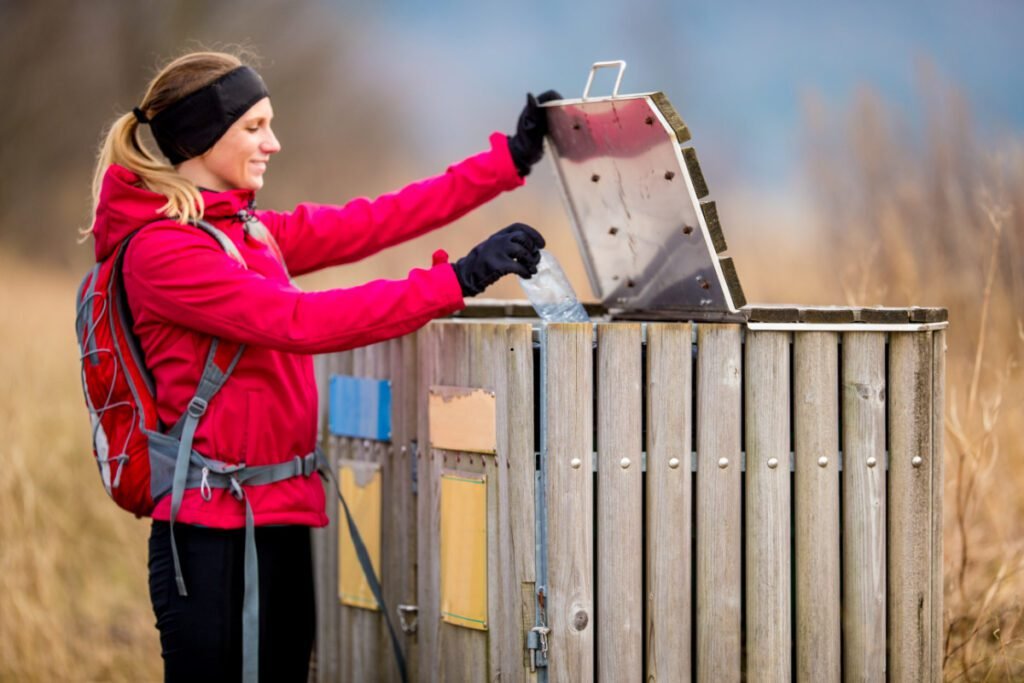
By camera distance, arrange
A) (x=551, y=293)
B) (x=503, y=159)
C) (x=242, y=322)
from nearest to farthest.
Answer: (x=242, y=322), (x=551, y=293), (x=503, y=159)

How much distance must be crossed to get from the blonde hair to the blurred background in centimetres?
17

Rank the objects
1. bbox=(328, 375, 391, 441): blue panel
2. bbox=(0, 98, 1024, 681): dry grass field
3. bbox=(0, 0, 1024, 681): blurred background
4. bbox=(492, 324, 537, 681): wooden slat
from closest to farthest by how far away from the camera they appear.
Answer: bbox=(492, 324, 537, 681): wooden slat, bbox=(328, 375, 391, 441): blue panel, bbox=(0, 98, 1024, 681): dry grass field, bbox=(0, 0, 1024, 681): blurred background

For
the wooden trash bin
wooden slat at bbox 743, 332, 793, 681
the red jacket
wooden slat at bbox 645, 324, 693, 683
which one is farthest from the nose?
wooden slat at bbox 743, 332, 793, 681

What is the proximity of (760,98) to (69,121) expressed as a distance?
523 cm

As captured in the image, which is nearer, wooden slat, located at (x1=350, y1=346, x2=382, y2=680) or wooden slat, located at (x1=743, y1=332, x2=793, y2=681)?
wooden slat, located at (x1=743, y1=332, x2=793, y2=681)

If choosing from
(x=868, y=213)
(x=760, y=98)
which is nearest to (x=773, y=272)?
(x=868, y=213)

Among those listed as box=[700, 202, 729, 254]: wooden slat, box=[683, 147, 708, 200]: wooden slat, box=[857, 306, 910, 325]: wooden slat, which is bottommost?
box=[857, 306, 910, 325]: wooden slat

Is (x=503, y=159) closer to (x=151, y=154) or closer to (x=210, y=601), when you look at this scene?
(x=151, y=154)

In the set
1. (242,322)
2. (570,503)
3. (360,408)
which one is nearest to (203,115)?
(242,322)

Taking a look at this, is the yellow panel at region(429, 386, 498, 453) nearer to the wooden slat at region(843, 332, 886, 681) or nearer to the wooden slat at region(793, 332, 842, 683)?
the wooden slat at region(793, 332, 842, 683)

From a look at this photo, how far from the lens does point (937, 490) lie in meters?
3.03

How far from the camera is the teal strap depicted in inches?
116

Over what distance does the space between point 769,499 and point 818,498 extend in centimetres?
12

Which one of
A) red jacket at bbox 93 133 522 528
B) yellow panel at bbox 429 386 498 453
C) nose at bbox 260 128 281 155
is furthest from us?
nose at bbox 260 128 281 155
